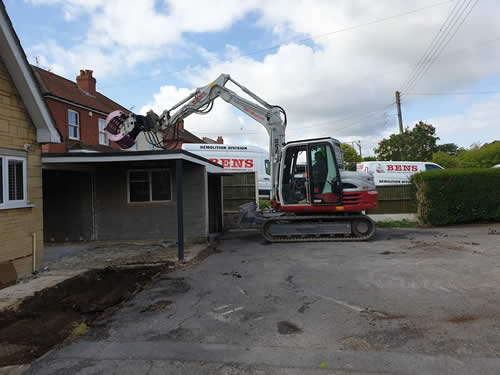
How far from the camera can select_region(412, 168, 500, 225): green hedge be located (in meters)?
14.2

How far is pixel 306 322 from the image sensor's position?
4.69m

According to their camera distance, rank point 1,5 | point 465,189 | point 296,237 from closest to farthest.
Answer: point 1,5 < point 296,237 < point 465,189

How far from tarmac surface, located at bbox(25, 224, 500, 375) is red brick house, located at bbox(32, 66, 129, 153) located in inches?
533

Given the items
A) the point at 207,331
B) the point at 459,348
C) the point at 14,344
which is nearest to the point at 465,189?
the point at 459,348

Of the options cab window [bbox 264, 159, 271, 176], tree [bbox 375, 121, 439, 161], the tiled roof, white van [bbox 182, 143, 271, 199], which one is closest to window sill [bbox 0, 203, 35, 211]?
cab window [bbox 264, 159, 271, 176]

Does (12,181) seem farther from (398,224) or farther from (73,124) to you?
(398,224)

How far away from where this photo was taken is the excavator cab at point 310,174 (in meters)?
10.7

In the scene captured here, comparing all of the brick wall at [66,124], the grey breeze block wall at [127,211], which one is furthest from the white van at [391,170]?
the brick wall at [66,124]

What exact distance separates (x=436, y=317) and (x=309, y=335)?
1.72 m

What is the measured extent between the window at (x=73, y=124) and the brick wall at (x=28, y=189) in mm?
11995

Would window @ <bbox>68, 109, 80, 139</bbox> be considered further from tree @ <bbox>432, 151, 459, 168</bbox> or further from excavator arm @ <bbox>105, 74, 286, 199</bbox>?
tree @ <bbox>432, 151, 459, 168</bbox>

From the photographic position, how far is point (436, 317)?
4.69 metres

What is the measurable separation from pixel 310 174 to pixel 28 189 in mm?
7064

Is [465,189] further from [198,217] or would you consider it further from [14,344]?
[14,344]
